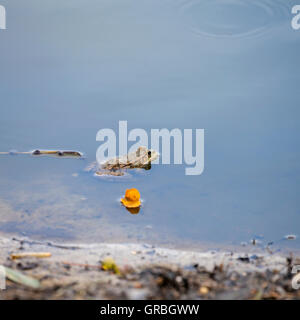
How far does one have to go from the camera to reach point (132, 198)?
292 cm

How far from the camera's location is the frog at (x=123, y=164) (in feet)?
11.0

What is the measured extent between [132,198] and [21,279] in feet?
3.86

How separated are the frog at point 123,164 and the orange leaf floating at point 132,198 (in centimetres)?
42
